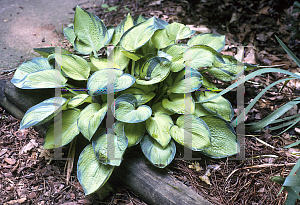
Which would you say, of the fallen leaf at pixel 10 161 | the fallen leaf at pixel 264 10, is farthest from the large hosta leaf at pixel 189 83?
the fallen leaf at pixel 264 10

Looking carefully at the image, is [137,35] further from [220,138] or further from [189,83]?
[220,138]

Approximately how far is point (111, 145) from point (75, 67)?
620 millimetres

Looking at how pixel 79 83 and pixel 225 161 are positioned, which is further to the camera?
pixel 79 83

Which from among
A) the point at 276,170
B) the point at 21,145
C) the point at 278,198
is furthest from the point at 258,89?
the point at 21,145

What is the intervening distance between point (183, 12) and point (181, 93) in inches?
74.3

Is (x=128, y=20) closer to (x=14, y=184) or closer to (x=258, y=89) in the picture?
(x=258, y=89)

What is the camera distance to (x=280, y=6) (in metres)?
2.64

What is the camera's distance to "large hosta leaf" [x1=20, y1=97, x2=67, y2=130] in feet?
4.16

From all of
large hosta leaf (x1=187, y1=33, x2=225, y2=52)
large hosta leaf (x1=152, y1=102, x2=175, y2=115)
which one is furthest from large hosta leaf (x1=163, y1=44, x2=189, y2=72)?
large hosta leaf (x1=152, y1=102, x2=175, y2=115)

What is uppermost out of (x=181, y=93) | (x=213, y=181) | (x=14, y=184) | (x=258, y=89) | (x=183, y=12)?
(x=183, y=12)

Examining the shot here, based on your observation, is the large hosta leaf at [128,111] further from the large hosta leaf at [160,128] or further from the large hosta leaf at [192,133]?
the large hosta leaf at [192,133]

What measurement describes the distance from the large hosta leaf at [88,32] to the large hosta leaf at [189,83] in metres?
0.66

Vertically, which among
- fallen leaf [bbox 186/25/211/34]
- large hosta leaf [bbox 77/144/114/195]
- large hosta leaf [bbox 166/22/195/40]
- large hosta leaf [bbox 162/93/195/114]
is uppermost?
large hosta leaf [bbox 166/22/195/40]

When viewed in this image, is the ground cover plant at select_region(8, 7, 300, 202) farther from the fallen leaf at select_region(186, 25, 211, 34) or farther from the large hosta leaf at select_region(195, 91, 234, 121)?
the fallen leaf at select_region(186, 25, 211, 34)
